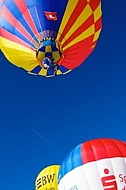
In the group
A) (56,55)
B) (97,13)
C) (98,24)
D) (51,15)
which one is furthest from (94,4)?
(56,55)

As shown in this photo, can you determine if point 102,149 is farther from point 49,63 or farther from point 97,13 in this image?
point 97,13

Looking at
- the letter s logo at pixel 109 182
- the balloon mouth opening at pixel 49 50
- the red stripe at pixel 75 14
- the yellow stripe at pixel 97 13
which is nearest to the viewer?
the letter s logo at pixel 109 182

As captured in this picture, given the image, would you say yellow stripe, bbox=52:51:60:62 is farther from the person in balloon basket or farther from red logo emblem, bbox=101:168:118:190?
red logo emblem, bbox=101:168:118:190

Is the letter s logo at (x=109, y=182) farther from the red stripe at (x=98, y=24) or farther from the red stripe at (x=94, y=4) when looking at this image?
the red stripe at (x=94, y=4)

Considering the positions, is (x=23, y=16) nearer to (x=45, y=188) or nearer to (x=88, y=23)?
(x=88, y=23)

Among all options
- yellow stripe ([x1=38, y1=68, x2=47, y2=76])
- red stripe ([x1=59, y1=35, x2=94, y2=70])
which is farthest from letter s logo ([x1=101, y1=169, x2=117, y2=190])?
yellow stripe ([x1=38, y1=68, x2=47, y2=76])

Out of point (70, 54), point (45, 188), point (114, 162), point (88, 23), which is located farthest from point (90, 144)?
point (45, 188)

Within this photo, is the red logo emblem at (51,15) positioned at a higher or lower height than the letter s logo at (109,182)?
higher

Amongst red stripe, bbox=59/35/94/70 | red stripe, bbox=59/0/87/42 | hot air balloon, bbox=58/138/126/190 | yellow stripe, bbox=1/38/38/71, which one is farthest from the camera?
red stripe, bbox=59/35/94/70

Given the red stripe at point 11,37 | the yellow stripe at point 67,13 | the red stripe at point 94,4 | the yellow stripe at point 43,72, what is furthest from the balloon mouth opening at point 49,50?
the red stripe at point 94,4

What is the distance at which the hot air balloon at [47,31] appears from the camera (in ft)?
41.3

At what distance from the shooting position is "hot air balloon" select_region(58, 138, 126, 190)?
11531mm

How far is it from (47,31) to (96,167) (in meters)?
3.76

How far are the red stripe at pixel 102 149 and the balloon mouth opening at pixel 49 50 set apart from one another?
2.41 metres
